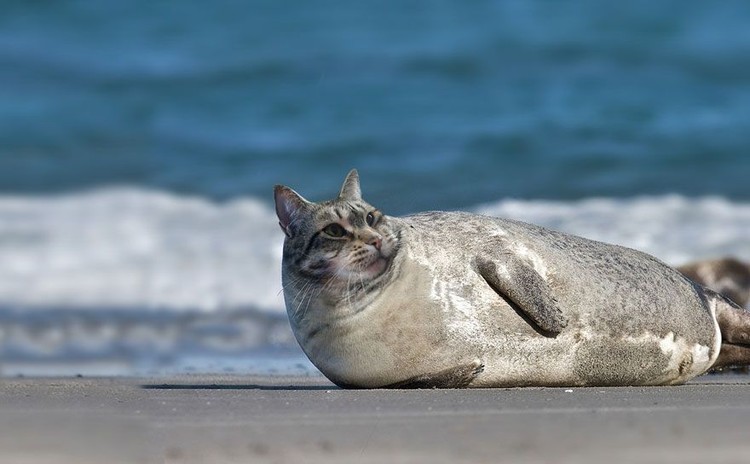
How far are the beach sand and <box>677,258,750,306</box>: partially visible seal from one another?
3.11 meters

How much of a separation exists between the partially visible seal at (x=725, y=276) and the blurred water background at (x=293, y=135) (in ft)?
7.95

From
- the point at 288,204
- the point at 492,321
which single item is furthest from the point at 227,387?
the point at 492,321

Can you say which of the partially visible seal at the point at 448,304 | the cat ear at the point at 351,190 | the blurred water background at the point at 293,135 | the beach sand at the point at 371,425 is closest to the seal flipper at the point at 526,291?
the partially visible seal at the point at 448,304

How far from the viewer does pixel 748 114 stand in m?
18.2

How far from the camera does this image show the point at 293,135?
17516mm

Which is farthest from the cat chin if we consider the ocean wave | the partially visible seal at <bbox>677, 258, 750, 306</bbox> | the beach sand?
the ocean wave

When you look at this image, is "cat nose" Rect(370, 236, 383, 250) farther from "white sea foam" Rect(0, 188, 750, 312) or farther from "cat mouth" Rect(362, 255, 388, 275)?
"white sea foam" Rect(0, 188, 750, 312)

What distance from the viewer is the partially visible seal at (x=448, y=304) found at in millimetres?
5812

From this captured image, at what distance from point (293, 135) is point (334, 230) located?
468 inches

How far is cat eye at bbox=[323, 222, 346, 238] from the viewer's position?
18.8 feet

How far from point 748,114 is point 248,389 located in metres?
13.6

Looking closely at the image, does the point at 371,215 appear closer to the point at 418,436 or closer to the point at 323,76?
the point at 418,436

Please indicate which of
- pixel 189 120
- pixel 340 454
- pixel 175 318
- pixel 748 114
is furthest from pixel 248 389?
pixel 748 114

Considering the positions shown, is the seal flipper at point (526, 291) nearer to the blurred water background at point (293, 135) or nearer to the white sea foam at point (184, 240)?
the blurred water background at point (293, 135)
